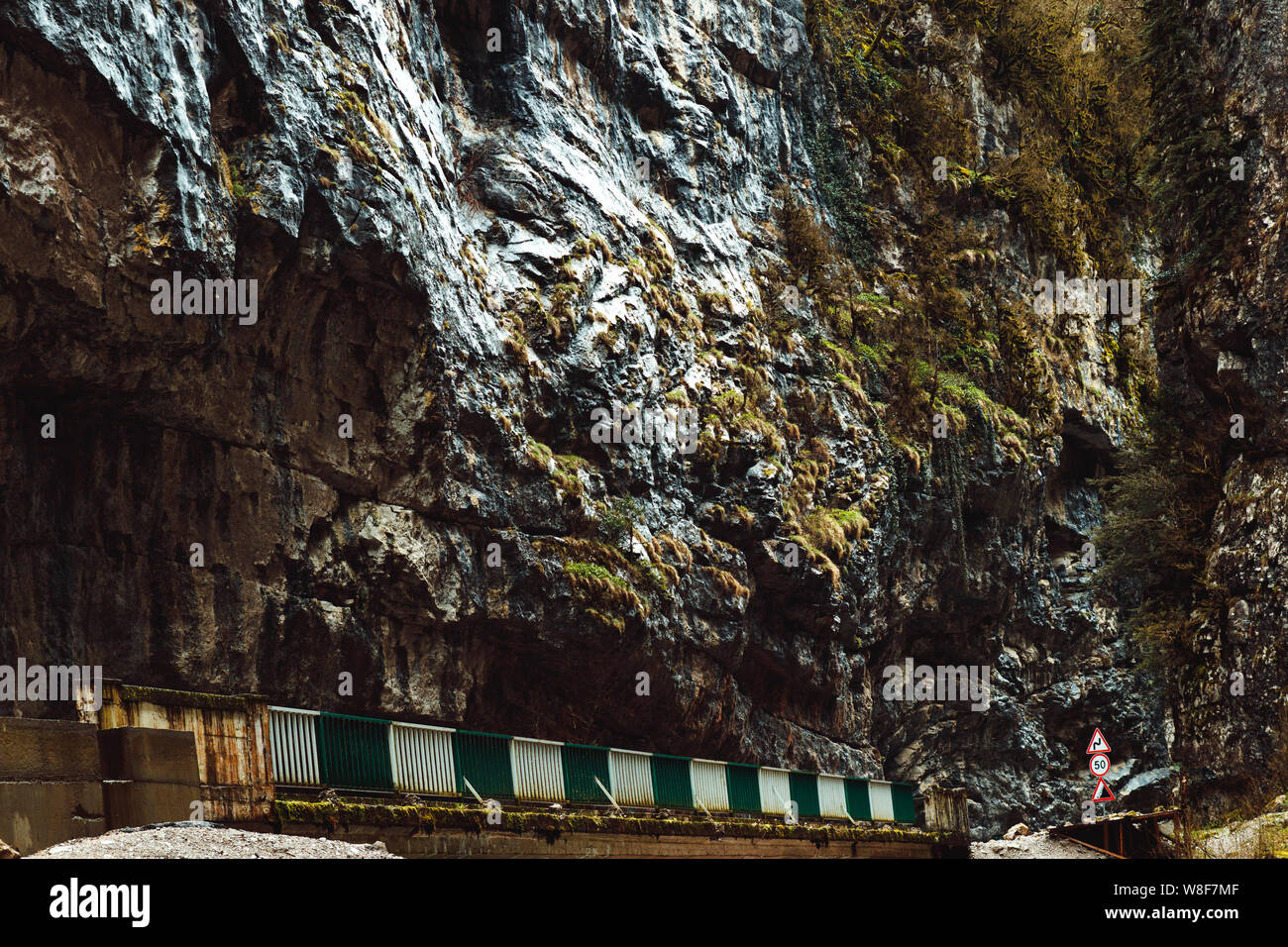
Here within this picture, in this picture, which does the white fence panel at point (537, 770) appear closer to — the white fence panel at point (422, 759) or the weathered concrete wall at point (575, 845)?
the weathered concrete wall at point (575, 845)

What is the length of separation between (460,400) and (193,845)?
1297 cm

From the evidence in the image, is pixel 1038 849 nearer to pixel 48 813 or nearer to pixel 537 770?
pixel 537 770

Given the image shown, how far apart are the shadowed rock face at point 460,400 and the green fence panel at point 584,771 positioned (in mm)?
4432

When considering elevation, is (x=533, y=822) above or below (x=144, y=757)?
below

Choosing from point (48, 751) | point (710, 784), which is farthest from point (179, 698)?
point (710, 784)

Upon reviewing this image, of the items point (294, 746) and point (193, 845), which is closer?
point (193, 845)

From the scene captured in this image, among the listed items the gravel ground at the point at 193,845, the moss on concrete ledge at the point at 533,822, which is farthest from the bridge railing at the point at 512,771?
the gravel ground at the point at 193,845

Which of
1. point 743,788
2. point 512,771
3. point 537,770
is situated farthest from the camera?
point 743,788

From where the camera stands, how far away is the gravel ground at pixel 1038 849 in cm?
2262

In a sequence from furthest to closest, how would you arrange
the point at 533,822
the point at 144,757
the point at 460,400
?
the point at 460,400 < the point at 533,822 < the point at 144,757

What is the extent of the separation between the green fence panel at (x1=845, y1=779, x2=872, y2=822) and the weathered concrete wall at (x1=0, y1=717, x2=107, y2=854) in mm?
16651

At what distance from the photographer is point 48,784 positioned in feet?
31.2
